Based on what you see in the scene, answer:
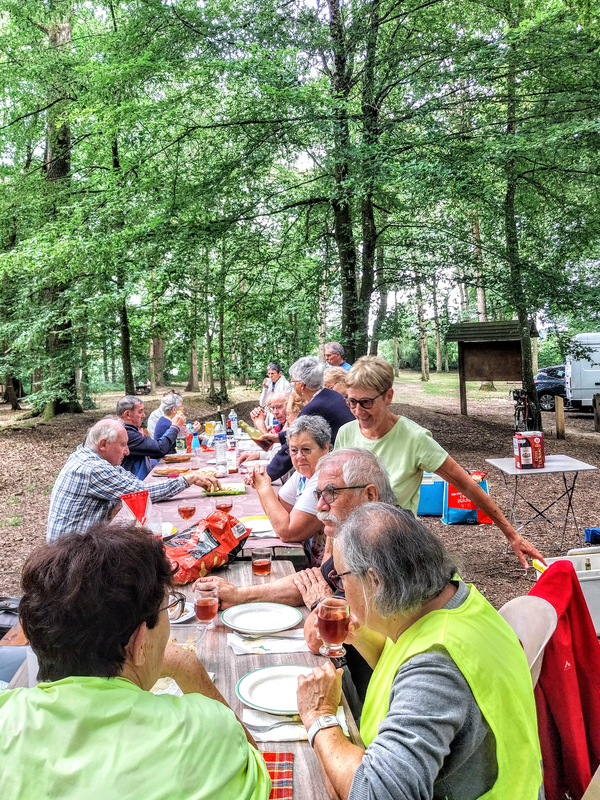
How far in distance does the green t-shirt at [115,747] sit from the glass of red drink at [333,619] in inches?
30.9

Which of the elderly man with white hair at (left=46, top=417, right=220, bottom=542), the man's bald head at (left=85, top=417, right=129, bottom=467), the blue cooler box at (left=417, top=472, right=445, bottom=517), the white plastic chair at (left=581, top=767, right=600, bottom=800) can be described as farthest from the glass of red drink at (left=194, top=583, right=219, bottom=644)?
the blue cooler box at (left=417, top=472, right=445, bottom=517)

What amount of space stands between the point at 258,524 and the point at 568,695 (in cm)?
205

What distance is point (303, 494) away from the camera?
10.4 ft

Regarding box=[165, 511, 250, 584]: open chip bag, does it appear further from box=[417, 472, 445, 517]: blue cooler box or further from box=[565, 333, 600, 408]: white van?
box=[565, 333, 600, 408]: white van

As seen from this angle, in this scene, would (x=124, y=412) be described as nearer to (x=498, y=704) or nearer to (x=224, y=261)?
(x=498, y=704)

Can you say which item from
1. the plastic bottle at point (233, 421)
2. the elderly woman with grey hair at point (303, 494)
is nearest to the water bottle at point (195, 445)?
the plastic bottle at point (233, 421)

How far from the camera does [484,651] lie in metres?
1.41

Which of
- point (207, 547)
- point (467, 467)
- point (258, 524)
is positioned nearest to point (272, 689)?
point (207, 547)

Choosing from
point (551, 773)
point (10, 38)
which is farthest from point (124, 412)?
point (10, 38)

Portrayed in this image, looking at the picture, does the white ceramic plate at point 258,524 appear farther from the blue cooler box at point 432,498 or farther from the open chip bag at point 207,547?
the blue cooler box at point 432,498

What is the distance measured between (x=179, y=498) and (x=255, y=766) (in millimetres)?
3360

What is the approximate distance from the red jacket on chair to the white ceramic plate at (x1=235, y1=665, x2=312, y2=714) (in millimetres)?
804

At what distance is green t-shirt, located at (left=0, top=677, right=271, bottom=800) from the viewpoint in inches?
41.3

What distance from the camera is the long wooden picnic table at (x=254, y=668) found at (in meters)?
1.48
